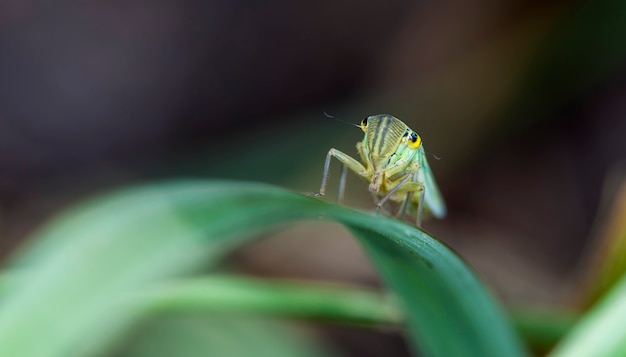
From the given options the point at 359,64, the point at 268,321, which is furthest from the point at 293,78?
the point at 268,321

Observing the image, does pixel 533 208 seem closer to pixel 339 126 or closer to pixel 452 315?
pixel 339 126

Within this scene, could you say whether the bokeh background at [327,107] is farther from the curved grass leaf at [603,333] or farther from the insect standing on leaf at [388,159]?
the curved grass leaf at [603,333]

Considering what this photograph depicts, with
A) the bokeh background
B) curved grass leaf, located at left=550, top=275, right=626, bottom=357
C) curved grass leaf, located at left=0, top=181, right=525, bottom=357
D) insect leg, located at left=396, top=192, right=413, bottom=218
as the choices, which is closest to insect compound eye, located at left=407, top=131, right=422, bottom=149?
insect leg, located at left=396, top=192, right=413, bottom=218

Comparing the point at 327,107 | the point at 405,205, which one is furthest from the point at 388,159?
the point at 327,107

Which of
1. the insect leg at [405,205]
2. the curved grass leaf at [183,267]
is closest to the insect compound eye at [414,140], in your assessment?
the insect leg at [405,205]

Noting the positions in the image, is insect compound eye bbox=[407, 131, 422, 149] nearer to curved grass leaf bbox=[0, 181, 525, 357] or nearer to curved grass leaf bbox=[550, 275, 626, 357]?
curved grass leaf bbox=[0, 181, 525, 357]
